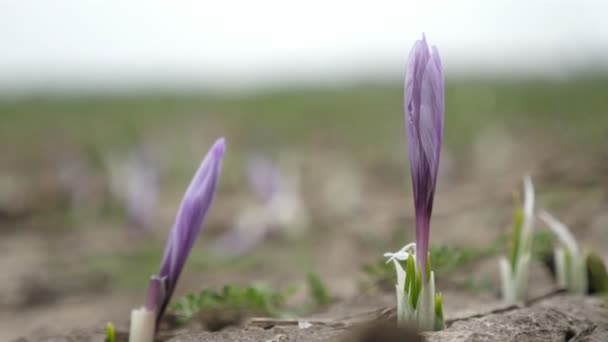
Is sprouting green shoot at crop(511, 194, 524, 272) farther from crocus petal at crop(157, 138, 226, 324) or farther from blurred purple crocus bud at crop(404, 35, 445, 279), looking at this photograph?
crocus petal at crop(157, 138, 226, 324)

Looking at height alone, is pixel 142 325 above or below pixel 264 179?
below

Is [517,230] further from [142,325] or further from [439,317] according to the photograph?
[142,325]

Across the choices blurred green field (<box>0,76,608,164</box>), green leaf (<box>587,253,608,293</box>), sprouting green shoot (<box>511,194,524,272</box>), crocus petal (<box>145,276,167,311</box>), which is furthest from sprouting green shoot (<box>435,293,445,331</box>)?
blurred green field (<box>0,76,608,164</box>)

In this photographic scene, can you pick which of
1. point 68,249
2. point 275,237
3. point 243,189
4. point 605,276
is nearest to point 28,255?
point 68,249

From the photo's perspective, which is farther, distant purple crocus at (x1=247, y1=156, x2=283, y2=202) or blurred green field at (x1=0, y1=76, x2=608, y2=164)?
blurred green field at (x1=0, y1=76, x2=608, y2=164)

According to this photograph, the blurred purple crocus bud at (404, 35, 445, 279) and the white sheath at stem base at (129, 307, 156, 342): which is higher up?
the blurred purple crocus bud at (404, 35, 445, 279)

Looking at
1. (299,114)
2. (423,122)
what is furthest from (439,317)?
(299,114)

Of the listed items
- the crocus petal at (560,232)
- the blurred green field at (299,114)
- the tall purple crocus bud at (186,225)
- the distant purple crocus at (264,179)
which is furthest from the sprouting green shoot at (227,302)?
the blurred green field at (299,114)

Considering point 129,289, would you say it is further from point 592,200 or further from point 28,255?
point 592,200
